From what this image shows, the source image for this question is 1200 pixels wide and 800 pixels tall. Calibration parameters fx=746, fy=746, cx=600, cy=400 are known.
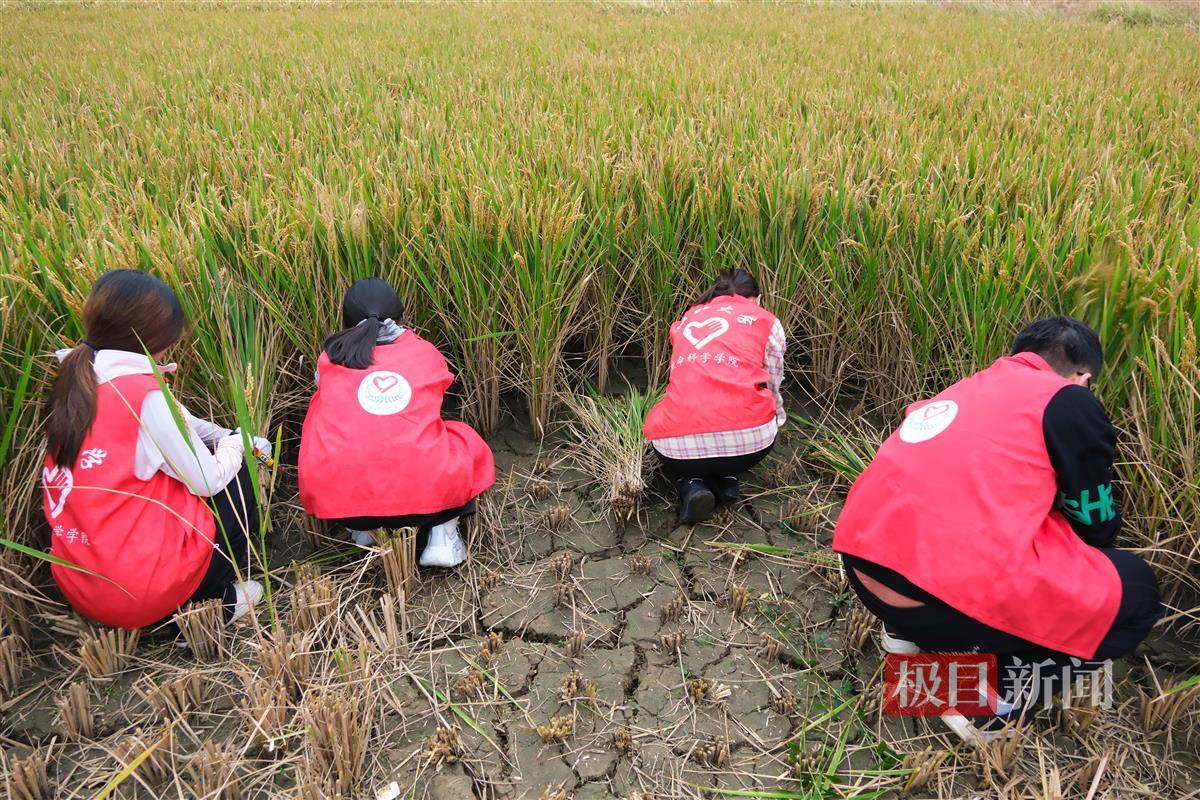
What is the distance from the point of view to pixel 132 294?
1730 millimetres

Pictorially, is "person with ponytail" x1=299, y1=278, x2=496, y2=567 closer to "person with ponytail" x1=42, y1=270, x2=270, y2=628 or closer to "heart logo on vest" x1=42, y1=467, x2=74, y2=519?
"person with ponytail" x1=42, y1=270, x2=270, y2=628

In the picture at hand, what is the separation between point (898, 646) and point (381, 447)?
1391 mm

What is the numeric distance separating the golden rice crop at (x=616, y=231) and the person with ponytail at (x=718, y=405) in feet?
1.26

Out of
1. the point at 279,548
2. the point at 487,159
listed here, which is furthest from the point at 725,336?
the point at 279,548

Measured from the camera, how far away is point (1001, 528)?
1.48 metres

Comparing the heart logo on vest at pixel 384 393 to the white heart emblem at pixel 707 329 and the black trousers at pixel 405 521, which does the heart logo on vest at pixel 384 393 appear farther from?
the white heart emblem at pixel 707 329

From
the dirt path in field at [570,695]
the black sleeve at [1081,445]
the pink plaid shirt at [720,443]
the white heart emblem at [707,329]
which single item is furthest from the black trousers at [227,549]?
the black sleeve at [1081,445]

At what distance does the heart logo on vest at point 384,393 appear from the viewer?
202 centimetres

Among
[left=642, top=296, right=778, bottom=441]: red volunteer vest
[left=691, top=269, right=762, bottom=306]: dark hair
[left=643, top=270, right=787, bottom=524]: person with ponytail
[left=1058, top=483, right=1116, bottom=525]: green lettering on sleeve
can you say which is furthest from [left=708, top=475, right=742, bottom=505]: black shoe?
[left=1058, top=483, right=1116, bottom=525]: green lettering on sleeve

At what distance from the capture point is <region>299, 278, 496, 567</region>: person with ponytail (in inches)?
77.9

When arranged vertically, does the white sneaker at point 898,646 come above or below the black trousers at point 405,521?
below

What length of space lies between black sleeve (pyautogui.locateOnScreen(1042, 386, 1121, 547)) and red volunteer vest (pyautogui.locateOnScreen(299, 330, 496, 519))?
4.68 feet

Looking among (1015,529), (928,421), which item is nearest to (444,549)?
(928,421)

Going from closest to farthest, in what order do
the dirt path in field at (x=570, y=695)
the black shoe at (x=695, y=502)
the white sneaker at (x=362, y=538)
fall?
the dirt path in field at (x=570, y=695)
the white sneaker at (x=362, y=538)
the black shoe at (x=695, y=502)
